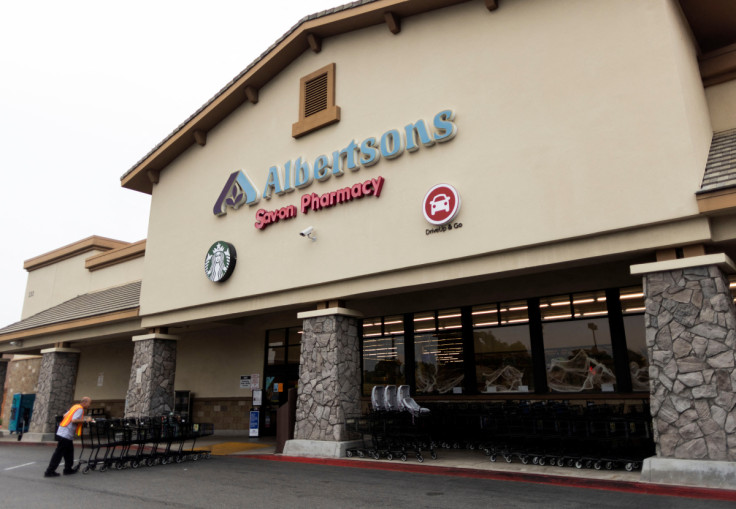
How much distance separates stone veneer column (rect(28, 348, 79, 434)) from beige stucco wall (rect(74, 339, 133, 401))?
9.09ft

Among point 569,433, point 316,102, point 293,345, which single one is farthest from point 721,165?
point 293,345

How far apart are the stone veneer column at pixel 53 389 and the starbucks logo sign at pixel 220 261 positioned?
9.79m

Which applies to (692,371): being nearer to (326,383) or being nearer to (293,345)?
(326,383)

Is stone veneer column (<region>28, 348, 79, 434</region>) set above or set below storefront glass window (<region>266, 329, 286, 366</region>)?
below

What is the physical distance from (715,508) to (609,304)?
20.6 ft

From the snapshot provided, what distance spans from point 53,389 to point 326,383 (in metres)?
14.2

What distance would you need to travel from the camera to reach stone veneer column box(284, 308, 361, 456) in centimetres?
1316

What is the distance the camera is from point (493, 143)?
453 inches

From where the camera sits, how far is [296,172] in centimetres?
1516

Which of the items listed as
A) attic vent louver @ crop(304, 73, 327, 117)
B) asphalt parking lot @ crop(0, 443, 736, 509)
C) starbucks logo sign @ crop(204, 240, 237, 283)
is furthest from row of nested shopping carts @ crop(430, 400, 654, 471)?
attic vent louver @ crop(304, 73, 327, 117)

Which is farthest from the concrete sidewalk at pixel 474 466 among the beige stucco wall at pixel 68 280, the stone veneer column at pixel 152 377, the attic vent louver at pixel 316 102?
the beige stucco wall at pixel 68 280

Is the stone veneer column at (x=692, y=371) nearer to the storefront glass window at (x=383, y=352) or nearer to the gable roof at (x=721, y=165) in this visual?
the gable roof at (x=721, y=165)

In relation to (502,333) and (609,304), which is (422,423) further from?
(609,304)

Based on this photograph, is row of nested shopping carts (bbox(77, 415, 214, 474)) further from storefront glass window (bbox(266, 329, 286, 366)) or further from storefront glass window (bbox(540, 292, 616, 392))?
storefront glass window (bbox(540, 292, 616, 392))
